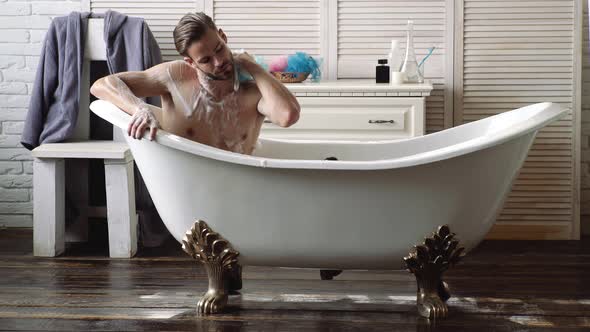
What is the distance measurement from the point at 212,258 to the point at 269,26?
5.31 ft

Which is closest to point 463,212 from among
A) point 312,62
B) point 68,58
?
point 312,62

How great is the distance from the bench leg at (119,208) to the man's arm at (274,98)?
1.05m

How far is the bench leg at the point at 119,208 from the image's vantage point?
3521mm

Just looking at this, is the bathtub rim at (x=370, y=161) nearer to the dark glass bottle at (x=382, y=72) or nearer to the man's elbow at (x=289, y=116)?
the man's elbow at (x=289, y=116)

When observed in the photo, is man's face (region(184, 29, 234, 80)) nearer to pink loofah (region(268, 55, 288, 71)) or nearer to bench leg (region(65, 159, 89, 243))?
pink loofah (region(268, 55, 288, 71))

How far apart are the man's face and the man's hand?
0.23 m

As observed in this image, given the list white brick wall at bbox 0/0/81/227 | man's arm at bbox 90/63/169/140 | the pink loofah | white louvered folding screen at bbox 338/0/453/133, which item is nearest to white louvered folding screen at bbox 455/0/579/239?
white louvered folding screen at bbox 338/0/453/133

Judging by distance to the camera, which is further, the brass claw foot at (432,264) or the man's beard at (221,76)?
the man's beard at (221,76)

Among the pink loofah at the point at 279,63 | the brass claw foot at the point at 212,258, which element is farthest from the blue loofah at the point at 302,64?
the brass claw foot at the point at 212,258

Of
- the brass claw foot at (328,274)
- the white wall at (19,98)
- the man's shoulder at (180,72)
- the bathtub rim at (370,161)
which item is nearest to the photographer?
the bathtub rim at (370,161)

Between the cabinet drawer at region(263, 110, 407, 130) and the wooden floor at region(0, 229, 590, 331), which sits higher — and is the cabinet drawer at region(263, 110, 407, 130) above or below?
above

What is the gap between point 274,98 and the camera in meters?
2.64

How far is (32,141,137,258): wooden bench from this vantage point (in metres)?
3.52

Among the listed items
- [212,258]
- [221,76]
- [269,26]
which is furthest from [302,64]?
[212,258]
